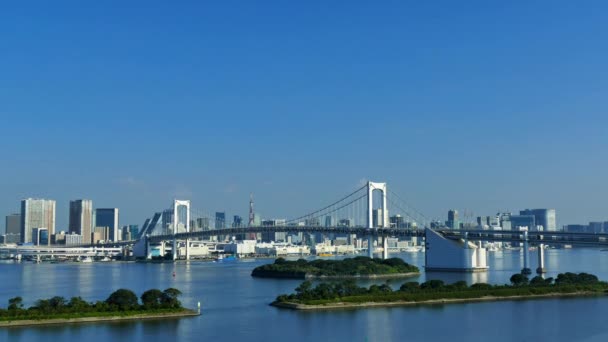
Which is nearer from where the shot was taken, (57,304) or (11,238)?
(57,304)

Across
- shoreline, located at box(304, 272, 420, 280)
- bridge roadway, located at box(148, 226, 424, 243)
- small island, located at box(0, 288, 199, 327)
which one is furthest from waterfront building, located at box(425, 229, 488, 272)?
small island, located at box(0, 288, 199, 327)

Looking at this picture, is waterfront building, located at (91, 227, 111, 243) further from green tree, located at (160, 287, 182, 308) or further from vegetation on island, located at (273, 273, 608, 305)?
green tree, located at (160, 287, 182, 308)

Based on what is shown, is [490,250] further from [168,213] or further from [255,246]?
[168,213]

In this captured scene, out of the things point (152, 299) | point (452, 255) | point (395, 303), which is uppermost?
point (452, 255)

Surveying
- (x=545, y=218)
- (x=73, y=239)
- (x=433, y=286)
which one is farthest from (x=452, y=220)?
(x=433, y=286)

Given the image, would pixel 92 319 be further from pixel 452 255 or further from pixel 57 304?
pixel 452 255

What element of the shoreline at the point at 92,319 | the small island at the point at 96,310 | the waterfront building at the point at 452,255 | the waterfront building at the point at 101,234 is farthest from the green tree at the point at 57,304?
the waterfront building at the point at 101,234

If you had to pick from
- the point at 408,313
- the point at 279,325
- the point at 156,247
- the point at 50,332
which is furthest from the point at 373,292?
the point at 156,247
